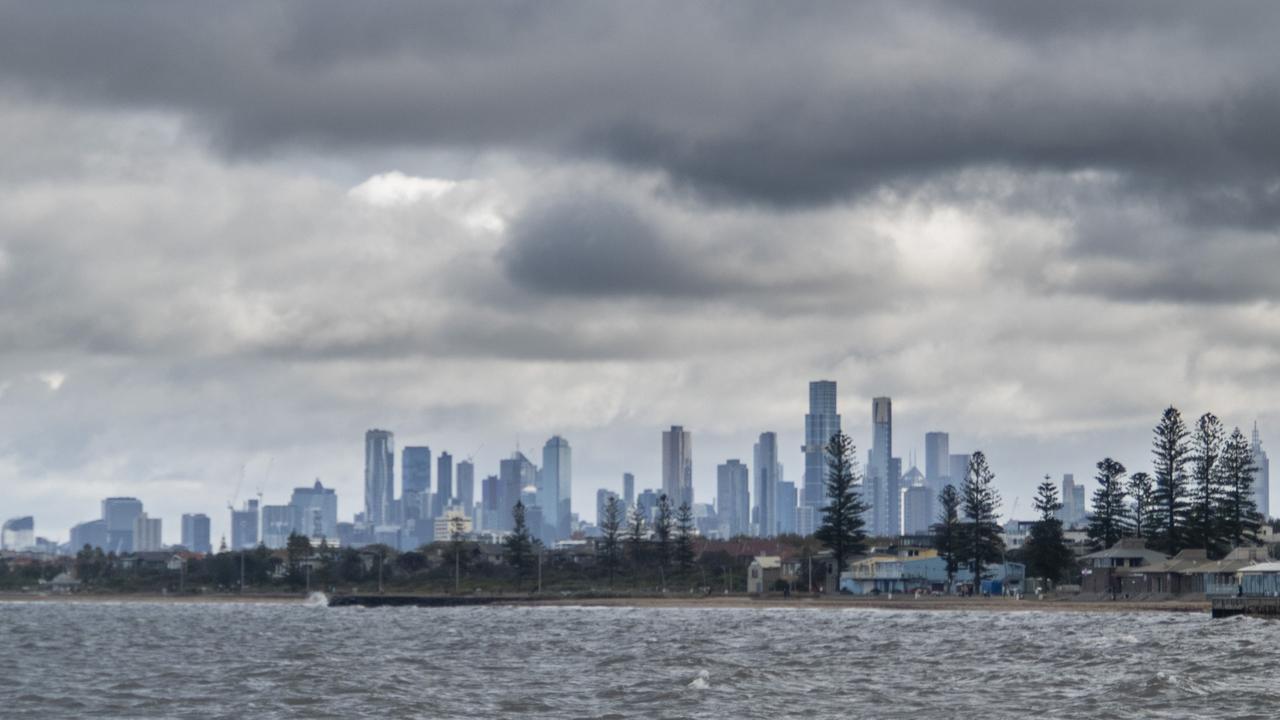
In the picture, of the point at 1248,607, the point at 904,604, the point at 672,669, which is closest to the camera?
the point at 672,669

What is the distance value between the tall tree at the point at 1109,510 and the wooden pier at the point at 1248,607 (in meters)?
57.5

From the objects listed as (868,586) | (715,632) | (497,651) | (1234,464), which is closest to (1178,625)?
(715,632)

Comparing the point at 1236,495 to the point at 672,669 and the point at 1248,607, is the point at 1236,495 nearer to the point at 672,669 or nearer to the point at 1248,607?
the point at 1248,607

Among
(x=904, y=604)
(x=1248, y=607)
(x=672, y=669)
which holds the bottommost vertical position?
(x=904, y=604)

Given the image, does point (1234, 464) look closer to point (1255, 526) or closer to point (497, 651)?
point (1255, 526)

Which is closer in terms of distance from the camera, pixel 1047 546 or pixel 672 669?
pixel 672 669

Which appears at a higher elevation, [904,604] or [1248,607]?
[1248,607]

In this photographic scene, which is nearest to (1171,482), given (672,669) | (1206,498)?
(1206,498)

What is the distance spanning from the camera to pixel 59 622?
17038 cm

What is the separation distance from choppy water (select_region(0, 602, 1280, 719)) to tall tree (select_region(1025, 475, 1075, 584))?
49.1 meters

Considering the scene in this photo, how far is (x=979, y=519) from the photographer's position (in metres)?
190

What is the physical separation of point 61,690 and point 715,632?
52110 mm

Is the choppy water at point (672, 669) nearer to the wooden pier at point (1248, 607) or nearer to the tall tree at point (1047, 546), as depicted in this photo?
the wooden pier at point (1248, 607)

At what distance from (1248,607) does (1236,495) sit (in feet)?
186
